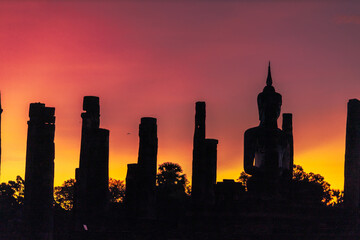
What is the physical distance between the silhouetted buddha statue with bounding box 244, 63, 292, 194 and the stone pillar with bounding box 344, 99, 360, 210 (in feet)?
25.3

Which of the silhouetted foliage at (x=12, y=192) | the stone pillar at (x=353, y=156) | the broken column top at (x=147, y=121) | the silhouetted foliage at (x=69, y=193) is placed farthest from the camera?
the silhouetted foliage at (x=69, y=193)

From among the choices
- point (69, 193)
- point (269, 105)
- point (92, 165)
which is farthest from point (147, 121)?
point (69, 193)

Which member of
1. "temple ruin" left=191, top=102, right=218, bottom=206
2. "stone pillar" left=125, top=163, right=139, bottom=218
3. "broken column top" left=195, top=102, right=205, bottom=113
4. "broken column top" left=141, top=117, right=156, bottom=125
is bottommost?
"stone pillar" left=125, top=163, right=139, bottom=218

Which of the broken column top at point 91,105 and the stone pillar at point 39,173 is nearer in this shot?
the stone pillar at point 39,173

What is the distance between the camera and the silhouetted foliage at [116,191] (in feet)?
248

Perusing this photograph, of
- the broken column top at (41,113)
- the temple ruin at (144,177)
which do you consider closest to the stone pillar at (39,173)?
the broken column top at (41,113)

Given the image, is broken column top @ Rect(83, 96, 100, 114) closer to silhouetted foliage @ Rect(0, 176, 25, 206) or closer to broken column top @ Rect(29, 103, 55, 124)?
broken column top @ Rect(29, 103, 55, 124)

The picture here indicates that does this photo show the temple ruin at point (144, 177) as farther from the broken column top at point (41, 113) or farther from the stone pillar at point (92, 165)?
the broken column top at point (41, 113)

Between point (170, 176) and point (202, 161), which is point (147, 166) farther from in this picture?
point (170, 176)

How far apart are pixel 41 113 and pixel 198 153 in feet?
22.3

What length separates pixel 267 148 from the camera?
2692 cm

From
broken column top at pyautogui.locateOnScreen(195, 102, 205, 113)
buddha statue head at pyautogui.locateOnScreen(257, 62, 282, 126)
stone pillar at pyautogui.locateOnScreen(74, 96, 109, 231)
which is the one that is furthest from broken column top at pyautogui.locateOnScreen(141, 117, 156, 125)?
buddha statue head at pyautogui.locateOnScreen(257, 62, 282, 126)

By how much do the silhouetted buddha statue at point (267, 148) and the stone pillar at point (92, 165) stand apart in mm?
6623

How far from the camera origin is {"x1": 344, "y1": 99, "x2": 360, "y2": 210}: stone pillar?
3428 centimetres
